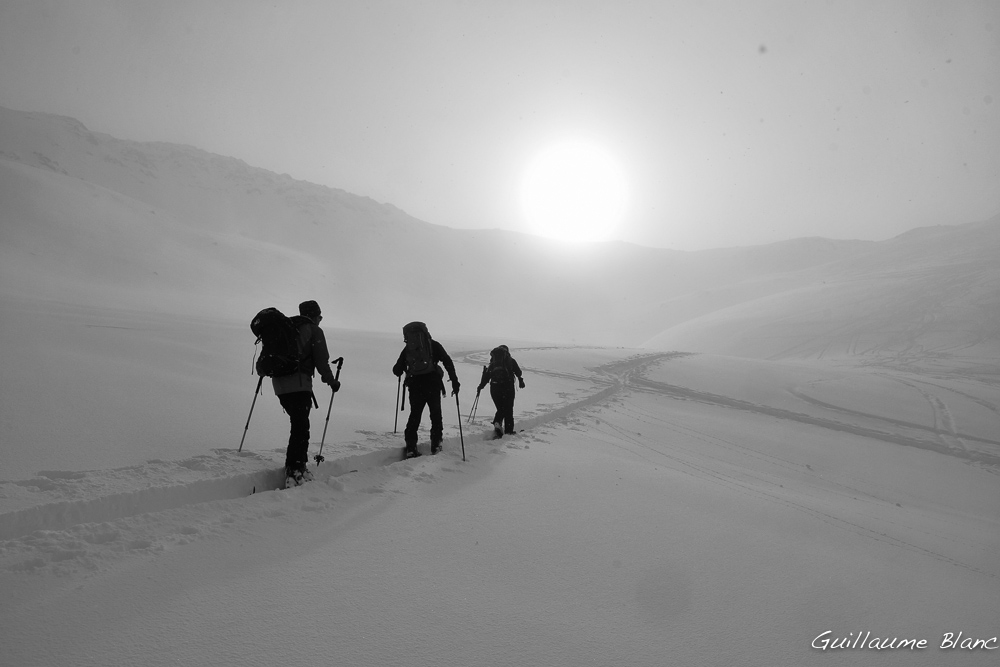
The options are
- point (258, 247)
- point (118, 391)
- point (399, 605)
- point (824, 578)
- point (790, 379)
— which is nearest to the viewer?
point (399, 605)

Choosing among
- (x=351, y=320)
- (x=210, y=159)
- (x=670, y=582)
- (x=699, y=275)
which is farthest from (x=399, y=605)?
(x=210, y=159)

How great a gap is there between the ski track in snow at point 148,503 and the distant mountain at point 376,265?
20243mm

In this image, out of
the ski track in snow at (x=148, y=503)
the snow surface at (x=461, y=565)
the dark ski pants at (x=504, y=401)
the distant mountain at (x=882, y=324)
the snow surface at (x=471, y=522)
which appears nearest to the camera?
the snow surface at (x=461, y=565)

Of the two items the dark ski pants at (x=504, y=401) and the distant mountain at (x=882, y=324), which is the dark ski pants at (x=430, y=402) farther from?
the distant mountain at (x=882, y=324)

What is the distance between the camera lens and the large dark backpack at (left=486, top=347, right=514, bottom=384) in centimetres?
863

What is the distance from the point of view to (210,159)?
416ft

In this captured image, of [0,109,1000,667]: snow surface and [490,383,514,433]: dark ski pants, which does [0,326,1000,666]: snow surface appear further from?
[490,383,514,433]: dark ski pants

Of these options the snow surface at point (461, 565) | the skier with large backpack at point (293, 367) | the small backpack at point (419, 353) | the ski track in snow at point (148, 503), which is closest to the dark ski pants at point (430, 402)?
the small backpack at point (419, 353)

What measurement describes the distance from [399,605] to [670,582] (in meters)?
2.01

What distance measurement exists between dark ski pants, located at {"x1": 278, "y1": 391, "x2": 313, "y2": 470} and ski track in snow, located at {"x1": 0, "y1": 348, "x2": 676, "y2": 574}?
0.80 feet

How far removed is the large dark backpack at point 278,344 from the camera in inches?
196

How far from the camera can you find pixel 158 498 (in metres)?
4.04

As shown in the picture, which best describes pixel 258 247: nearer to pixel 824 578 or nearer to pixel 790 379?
pixel 790 379

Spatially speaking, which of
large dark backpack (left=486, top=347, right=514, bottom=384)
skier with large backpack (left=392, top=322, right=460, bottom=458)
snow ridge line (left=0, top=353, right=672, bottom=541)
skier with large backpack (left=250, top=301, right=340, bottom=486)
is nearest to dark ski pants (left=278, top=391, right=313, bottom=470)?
skier with large backpack (left=250, top=301, right=340, bottom=486)
